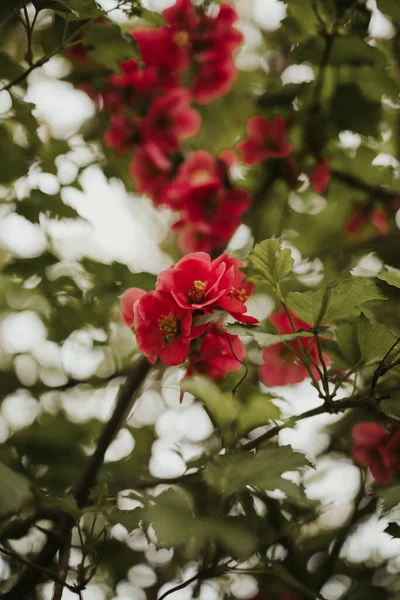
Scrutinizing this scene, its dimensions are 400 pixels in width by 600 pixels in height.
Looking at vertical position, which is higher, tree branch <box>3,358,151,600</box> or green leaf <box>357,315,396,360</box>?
green leaf <box>357,315,396,360</box>

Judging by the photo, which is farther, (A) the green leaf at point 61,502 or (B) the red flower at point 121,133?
(B) the red flower at point 121,133

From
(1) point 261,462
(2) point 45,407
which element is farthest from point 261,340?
(2) point 45,407

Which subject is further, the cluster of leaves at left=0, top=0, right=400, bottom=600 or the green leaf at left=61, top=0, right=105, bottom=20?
the green leaf at left=61, top=0, right=105, bottom=20

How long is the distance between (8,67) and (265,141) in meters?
0.71

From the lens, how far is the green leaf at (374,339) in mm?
743

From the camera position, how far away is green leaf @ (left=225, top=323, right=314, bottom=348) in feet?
2.17

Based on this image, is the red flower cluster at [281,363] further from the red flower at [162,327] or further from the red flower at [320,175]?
the red flower at [320,175]

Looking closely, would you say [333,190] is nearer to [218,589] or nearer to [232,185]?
[232,185]

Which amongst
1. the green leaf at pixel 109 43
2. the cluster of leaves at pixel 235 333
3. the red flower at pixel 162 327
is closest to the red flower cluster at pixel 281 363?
the cluster of leaves at pixel 235 333

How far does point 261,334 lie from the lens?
0.68 m

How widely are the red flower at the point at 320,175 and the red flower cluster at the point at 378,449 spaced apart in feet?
2.12

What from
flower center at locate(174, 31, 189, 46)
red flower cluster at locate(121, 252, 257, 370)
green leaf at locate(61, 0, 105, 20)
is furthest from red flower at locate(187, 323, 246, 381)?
flower center at locate(174, 31, 189, 46)

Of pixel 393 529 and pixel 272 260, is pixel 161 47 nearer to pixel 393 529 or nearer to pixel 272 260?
pixel 272 260

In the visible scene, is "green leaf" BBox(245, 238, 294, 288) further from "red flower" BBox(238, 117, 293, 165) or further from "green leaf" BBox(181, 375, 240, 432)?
"red flower" BBox(238, 117, 293, 165)
